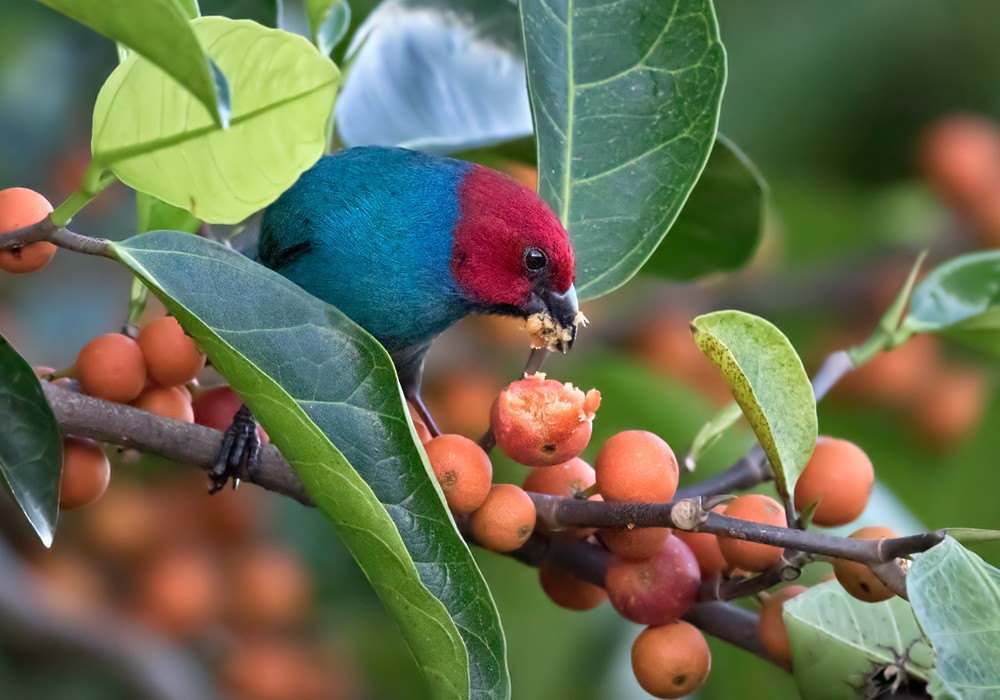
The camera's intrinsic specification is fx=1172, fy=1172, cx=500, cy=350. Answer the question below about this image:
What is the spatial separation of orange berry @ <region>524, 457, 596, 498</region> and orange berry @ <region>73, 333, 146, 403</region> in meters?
0.50

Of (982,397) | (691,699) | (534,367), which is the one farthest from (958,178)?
(534,367)

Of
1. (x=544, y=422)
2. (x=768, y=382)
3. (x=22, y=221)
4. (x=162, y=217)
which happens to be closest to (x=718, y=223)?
(x=768, y=382)

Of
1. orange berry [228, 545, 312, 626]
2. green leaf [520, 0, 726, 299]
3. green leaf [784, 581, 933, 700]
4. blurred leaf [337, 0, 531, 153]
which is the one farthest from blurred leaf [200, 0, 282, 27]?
orange berry [228, 545, 312, 626]

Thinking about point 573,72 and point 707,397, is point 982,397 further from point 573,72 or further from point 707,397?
point 573,72

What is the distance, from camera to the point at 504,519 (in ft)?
4.15

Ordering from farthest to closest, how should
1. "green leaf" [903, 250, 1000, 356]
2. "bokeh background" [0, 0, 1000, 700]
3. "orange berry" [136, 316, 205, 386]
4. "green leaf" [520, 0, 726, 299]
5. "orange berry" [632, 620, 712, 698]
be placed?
1. "bokeh background" [0, 0, 1000, 700]
2. "green leaf" [903, 250, 1000, 356]
3. "green leaf" [520, 0, 726, 299]
4. "orange berry" [136, 316, 205, 386]
5. "orange berry" [632, 620, 712, 698]

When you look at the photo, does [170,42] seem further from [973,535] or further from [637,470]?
[973,535]

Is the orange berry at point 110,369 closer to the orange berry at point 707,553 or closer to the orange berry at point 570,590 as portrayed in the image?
the orange berry at point 570,590

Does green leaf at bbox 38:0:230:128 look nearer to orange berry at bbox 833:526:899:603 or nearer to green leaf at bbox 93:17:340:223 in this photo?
green leaf at bbox 93:17:340:223

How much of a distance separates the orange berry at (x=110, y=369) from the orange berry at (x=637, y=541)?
588mm

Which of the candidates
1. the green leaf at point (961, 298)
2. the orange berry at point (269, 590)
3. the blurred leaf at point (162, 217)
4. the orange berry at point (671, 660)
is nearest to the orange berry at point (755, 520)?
the orange berry at point (671, 660)

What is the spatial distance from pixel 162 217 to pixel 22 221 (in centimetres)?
28

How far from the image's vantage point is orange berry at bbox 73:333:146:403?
1.38 meters

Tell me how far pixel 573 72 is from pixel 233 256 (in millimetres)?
577
